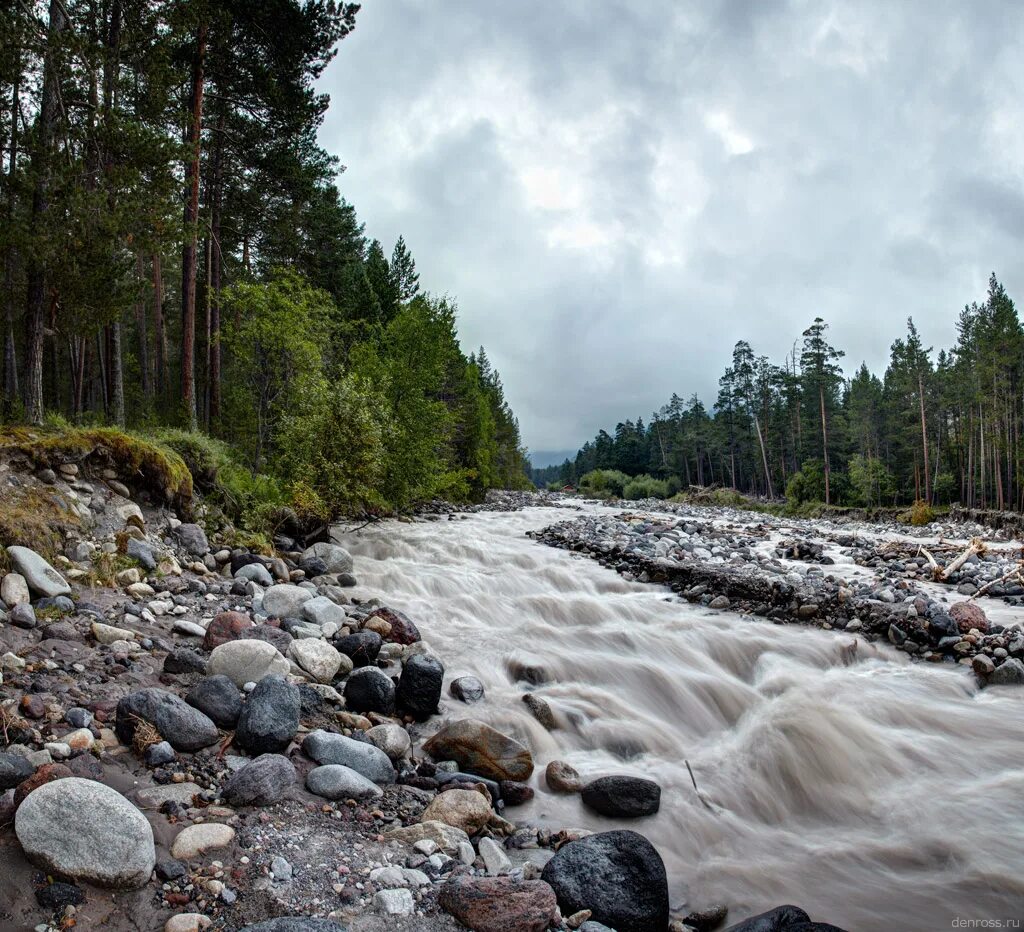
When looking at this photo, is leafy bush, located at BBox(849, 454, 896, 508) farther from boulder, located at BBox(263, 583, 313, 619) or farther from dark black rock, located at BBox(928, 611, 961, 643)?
boulder, located at BBox(263, 583, 313, 619)

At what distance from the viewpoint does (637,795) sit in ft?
16.2

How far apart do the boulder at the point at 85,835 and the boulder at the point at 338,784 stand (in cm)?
121

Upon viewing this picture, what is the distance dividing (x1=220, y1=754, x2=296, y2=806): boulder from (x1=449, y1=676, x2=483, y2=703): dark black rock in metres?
2.66

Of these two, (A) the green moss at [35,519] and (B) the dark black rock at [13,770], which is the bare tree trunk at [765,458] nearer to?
(A) the green moss at [35,519]

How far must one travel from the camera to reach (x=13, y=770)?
10.6 ft

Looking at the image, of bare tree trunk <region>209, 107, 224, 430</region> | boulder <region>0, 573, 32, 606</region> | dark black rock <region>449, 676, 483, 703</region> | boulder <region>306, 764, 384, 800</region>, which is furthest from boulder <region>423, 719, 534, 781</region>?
bare tree trunk <region>209, 107, 224, 430</region>

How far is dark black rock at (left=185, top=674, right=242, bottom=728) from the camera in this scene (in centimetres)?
459

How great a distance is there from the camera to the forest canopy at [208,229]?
964 centimetres

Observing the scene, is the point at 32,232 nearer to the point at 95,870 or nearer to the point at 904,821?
the point at 95,870

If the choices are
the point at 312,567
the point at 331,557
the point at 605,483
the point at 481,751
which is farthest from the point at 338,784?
the point at 605,483

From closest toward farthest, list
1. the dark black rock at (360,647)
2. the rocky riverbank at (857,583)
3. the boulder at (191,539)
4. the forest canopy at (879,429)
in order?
the dark black rock at (360,647)
the rocky riverbank at (857,583)
the boulder at (191,539)
the forest canopy at (879,429)

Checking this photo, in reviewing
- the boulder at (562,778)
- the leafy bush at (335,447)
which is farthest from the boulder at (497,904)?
the leafy bush at (335,447)

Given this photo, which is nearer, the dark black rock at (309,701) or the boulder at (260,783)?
the boulder at (260,783)

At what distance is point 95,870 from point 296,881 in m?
0.95
